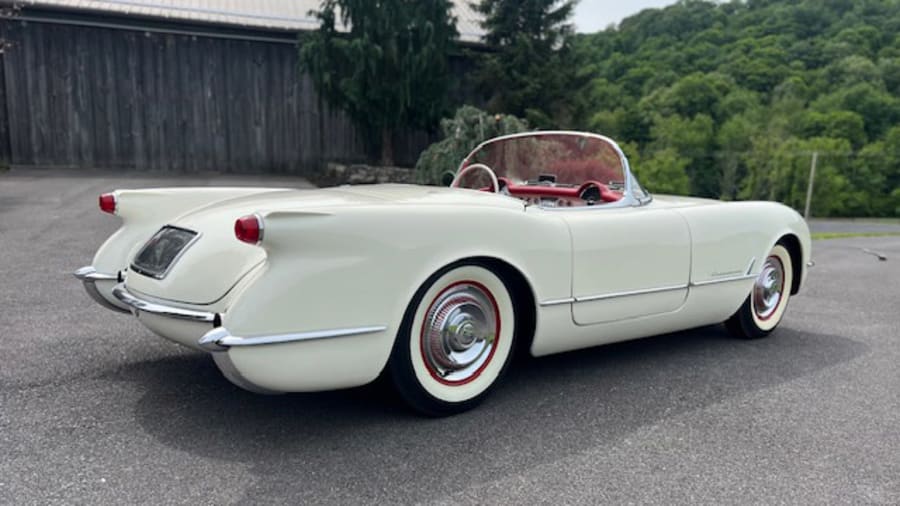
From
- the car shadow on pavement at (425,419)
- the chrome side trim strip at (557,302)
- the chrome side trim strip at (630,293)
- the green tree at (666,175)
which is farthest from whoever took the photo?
the green tree at (666,175)

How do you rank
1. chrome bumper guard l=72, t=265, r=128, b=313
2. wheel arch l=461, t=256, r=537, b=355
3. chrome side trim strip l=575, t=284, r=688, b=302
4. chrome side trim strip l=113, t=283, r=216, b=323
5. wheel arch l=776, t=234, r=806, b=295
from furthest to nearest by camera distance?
wheel arch l=776, t=234, r=806, b=295, chrome bumper guard l=72, t=265, r=128, b=313, chrome side trim strip l=575, t=284, r=688, b=302, wheel arch l=461, t=256, r=537, b=355, chrome side trim strip l=113, t=283, r=216, b=323

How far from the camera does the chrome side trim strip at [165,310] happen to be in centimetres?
258

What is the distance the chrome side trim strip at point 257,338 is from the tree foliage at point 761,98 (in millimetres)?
22213

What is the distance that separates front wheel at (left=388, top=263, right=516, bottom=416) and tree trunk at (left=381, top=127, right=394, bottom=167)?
12.3 meters

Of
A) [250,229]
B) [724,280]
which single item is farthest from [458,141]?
[250,229]

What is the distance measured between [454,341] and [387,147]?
12547 mm

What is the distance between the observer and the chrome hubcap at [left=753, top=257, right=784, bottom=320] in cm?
432

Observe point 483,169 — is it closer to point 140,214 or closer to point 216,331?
point 140,214

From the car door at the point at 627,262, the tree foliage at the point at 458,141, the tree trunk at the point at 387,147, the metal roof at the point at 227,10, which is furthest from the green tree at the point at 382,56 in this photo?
the car door at the point at 627,262

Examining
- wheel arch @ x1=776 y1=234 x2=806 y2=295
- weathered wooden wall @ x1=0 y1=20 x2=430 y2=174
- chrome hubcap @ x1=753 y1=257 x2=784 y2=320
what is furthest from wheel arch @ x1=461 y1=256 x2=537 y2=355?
weathered wooden wall @ x1=0 y1=20 x2=430 y2=174

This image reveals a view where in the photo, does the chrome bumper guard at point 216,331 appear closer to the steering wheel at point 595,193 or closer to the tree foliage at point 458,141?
the steering wheel at point 595,193

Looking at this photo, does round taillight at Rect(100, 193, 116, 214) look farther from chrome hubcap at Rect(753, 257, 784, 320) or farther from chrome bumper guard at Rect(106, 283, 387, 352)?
chrome hubcap at Rect(753, 257, 784, 320)

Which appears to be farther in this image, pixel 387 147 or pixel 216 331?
pixel 387 147

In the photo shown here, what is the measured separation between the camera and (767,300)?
4383mm
